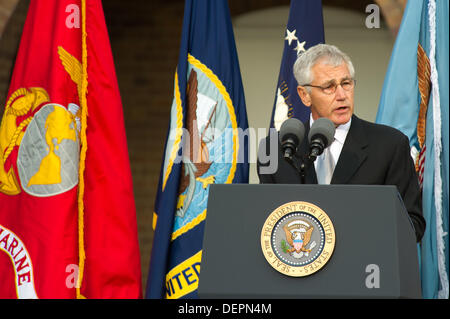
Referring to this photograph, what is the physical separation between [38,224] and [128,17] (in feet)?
7.88

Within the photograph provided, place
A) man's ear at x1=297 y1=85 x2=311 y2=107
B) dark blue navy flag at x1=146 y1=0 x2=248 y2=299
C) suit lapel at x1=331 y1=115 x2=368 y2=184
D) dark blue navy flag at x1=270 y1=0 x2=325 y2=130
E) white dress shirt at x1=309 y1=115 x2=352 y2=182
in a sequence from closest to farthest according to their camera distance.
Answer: suit lapel at x1=331 y1=115 x2=368 y2=184 < white dress shirt at x1=309 y1=115 x2=352 y2=182 < man's ear at x1=297 y1=85 x2=311 y2=107 < dark blue navy flag at x1=146 y1=0 x2=248 y2=299 < dark blue navy flag at x1=270 y1=0 x2=325 y2=130

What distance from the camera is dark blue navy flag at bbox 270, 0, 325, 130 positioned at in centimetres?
366

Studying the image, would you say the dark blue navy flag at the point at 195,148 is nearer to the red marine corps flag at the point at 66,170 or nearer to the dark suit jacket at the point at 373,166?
the red marine corps flag at the point at 66,170

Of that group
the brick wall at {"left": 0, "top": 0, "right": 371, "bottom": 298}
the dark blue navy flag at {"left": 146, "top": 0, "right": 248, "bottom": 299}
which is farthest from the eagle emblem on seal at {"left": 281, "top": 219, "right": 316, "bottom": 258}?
the brick wall at {"left": 0, "top": 0, "right": 371, "bottom": 298}

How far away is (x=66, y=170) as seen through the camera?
3484 millimetres

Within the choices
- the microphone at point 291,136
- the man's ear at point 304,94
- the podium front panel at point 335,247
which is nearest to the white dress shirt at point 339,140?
the man's ear at point 304,94

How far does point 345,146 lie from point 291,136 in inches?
23.2

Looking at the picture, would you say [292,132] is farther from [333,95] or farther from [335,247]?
[333,95]

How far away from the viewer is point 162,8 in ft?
17.6

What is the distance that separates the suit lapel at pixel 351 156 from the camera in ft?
7.82

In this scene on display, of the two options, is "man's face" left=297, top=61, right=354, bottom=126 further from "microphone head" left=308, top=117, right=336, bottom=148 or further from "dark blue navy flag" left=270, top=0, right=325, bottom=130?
"dark blue navy flag" left=270, top=0, right=325, bottom=130

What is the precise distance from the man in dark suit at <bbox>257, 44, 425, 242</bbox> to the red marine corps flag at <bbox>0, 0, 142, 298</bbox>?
116 cm

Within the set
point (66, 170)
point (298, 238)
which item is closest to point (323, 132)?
point (298, 238)
